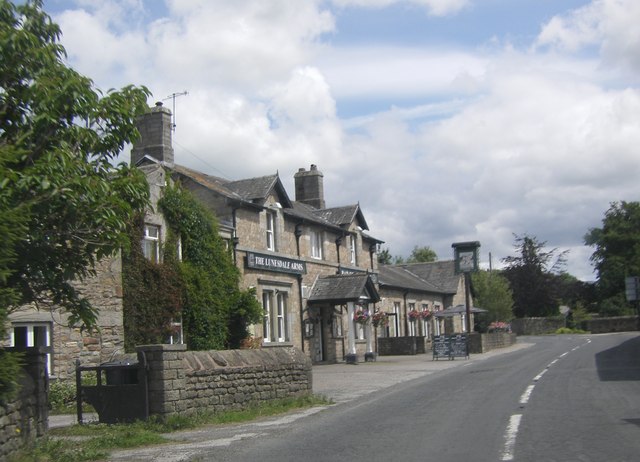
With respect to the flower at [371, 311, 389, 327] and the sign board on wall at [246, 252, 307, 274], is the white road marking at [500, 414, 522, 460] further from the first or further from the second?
the flower at [371, 311, 389, 327]

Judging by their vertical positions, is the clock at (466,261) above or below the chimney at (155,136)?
below

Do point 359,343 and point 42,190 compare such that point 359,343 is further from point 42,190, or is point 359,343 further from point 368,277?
point 42,190

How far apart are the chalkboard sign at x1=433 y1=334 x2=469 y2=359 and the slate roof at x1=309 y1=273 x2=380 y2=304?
12.1 feet

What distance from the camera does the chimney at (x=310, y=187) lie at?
39.9 metres

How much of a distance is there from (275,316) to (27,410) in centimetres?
2037

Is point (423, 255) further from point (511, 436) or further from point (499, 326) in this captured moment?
point (511, 436)

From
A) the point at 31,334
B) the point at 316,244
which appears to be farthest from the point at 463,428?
the point at 316,244

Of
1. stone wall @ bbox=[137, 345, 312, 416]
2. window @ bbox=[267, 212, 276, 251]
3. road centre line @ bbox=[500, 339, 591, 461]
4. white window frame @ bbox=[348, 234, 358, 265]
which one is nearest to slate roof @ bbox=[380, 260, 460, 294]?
white window frame @ bbox=[348, 234, 358, 265]

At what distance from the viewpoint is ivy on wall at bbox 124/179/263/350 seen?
22.0m

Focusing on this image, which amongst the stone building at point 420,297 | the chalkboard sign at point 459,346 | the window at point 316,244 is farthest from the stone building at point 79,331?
the stone building at point 420,297

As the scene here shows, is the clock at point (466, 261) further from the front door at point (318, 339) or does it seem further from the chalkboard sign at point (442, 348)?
the front door at point (318, 339)

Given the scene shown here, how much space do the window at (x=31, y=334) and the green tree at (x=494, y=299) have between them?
168ft

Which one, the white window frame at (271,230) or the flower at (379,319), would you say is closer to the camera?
the white window frame at (271,230)

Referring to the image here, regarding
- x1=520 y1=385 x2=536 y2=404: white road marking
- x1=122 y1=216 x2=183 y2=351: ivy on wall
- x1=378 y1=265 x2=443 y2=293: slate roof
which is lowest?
x1=520 y1=385 x2=536 y2=404: white road marking
